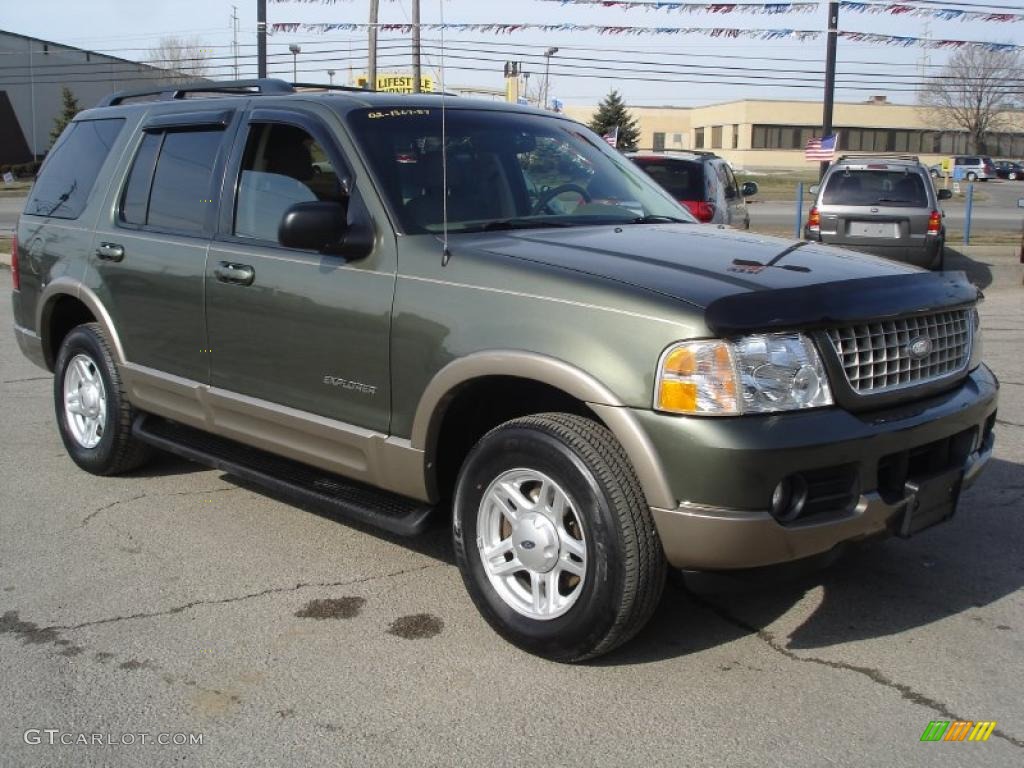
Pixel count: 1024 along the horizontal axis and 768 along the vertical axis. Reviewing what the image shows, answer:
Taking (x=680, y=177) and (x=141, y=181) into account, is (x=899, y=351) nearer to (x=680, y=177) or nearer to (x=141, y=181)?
(x=141, y=181)

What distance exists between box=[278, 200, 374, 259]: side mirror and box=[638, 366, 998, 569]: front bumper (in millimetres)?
1460

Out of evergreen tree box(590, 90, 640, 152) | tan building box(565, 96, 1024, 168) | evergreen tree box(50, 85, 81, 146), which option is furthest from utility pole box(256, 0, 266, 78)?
tan building box(565, 96, 1024, 168)

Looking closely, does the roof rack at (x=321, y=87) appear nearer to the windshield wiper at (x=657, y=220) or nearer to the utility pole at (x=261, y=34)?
the windshield wiper at (x=657, y=220)

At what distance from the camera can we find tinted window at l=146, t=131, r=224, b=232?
16.5 feet

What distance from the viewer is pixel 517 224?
4.44 meters

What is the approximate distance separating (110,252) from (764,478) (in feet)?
12.3

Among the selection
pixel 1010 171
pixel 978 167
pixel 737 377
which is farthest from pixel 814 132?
pixel 737 377

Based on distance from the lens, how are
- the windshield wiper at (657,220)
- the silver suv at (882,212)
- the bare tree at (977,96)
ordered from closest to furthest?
the windshield wiper at (657,220)
the silver suv at (882,212)
the bare tree at (977,96)

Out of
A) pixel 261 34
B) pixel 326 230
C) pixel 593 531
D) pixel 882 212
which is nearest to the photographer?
pixel 593 531

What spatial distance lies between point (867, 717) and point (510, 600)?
1242 millimetres

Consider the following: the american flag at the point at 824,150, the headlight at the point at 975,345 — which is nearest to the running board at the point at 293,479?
the headlight at the point at 975,345

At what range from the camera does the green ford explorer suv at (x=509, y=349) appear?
3309 mm

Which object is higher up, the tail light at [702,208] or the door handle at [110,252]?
the tail light at [702,208]

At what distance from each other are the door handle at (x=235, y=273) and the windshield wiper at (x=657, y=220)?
5.54 ft
